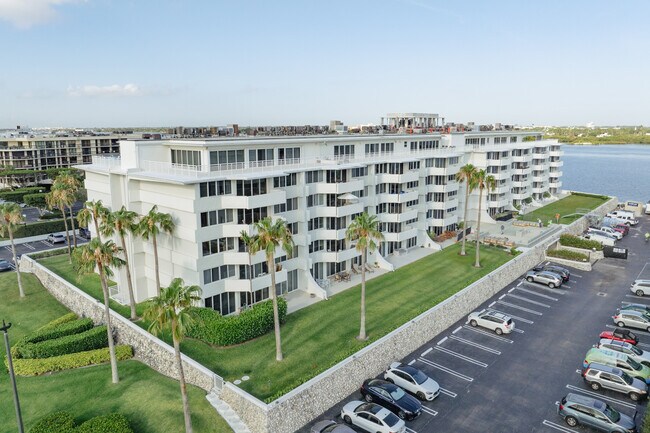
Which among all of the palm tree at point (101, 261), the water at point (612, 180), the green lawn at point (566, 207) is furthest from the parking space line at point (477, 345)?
the water at point (612, 180)

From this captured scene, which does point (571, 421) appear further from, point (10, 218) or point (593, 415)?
point (10, 218)

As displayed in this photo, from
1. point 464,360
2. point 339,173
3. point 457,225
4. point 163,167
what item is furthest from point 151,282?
point 457,225

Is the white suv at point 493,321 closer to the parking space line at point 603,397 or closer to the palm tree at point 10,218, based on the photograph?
the parking space line at point 603,397

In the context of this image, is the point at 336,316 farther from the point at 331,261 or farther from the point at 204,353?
the point at 204,353

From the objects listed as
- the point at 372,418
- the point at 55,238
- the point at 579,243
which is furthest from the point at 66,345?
the point at 579,243

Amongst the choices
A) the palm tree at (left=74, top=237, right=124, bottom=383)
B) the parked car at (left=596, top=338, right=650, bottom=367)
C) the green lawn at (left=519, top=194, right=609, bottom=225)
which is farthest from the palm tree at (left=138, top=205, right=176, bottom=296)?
the green lawn at (left=519, top=194, right=609, bottom=225)

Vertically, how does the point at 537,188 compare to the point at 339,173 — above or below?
below

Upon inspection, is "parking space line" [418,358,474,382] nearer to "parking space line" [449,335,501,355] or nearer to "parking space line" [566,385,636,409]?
"parking space line" [449,335,501,355]
